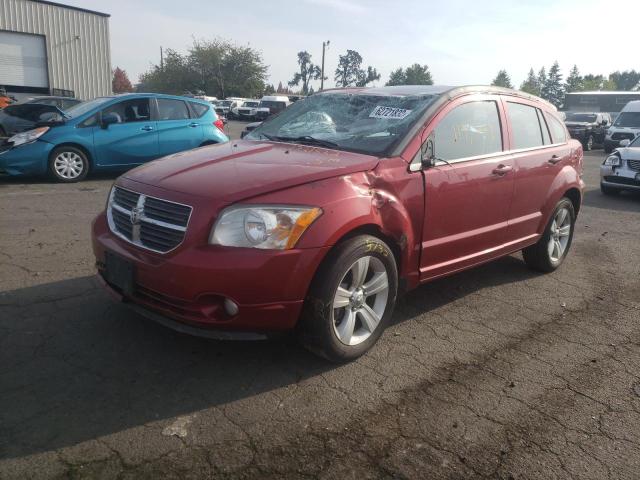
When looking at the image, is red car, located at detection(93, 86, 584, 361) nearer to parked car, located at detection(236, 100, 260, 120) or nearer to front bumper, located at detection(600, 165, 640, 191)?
front bumper, located at detection(600, 165, 640, 191)

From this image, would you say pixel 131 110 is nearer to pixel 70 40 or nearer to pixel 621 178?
pixel 621 178

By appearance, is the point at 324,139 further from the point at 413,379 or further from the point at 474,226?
the point at 413,379

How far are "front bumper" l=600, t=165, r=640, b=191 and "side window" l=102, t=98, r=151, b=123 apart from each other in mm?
9307

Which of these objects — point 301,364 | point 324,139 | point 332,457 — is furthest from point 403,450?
Answer: point 324,139

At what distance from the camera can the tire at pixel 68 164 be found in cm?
904

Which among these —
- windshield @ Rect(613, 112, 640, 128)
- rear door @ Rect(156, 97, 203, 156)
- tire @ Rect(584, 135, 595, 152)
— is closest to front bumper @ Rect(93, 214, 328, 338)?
Answer: rear door @ Rect(156, 97, 203, 156)

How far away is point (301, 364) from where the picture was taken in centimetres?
334

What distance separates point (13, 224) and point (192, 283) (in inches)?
175

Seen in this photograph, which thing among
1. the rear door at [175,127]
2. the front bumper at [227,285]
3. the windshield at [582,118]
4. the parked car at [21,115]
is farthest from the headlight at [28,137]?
the windshield at [582,118]

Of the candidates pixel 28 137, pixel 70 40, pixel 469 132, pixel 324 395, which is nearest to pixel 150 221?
pixel 324 395

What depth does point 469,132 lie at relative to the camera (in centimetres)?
421

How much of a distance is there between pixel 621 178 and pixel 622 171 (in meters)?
0.14

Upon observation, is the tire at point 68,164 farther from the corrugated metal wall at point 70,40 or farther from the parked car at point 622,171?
the corrugated metal wall at point 70,40

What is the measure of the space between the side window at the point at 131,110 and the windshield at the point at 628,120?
63.4ft
